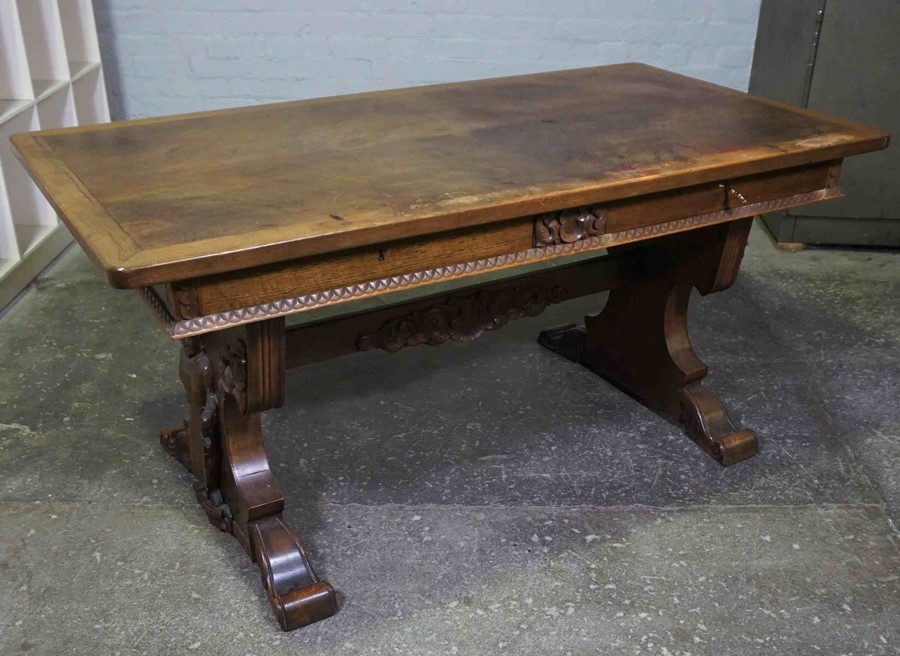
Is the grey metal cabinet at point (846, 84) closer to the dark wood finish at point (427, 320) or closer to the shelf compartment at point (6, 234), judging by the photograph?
the dark wood finish at point (427, 320)

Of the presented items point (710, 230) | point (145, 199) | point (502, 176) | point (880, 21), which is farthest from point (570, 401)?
→ point (880, 21)

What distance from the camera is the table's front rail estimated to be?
148 cm

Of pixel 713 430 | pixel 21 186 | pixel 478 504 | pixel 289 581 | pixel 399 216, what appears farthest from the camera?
pixel 21 186

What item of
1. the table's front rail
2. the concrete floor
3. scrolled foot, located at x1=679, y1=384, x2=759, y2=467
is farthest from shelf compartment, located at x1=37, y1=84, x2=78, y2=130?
scrolled foot, located at x1=679, y1=384, x2=759, y2=467

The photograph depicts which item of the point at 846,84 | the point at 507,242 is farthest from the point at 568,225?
the point at 846,84

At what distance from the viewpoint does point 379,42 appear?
382 cm

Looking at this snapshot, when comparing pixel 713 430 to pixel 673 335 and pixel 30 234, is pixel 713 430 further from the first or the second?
pixel 30 234

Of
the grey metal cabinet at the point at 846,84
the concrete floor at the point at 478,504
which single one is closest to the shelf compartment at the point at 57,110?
the concrete floor at the point at 478,504

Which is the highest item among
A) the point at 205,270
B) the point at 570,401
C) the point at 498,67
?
the point at 205,270

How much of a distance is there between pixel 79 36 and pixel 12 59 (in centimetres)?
57

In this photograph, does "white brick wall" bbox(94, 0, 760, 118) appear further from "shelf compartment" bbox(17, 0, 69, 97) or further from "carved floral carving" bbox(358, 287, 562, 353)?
"carved floral carving" bbox(358, 287, 562, 353)

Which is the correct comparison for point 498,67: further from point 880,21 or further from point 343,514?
point 343,514

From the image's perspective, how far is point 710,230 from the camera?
2172 mm

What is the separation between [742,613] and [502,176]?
0.96 meters
